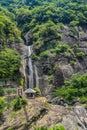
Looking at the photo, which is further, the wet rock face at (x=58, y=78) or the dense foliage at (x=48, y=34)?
the wet rock face at (x=58, y=78)

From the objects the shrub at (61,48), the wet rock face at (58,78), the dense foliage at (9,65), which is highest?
the shrub at (61,48)

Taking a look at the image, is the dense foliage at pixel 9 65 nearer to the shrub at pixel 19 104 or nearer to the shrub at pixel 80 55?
the shrub at pixel 80 55

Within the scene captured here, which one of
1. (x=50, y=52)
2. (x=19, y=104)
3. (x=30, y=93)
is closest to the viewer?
(x=19, y=104)

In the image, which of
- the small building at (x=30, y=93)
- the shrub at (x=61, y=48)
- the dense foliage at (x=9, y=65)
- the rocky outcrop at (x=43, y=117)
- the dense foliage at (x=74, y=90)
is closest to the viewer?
the rocky outcrop at (x=43, y=117)

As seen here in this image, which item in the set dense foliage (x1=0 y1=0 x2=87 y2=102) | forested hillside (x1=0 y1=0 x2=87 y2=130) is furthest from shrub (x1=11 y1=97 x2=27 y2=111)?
dense foliage (x1=0 y1=0 x2=87 y2=102)

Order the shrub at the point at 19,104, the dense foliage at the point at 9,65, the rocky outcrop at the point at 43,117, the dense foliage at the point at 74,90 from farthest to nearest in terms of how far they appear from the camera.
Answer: the dense foliage at the point at 9,65, the dense foliage at the point at 74,90, the shrub at the point at 19,104, the rocky outcrop at the point at 43,117

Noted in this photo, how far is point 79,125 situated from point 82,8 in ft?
134

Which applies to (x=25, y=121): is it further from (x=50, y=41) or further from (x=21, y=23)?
(x=21, y=23)

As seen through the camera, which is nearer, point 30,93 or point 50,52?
point 30,93

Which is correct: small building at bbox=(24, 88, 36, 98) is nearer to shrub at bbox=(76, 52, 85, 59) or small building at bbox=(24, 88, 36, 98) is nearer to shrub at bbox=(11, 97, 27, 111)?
shrub at bbox=(11, 97, 27, 111)

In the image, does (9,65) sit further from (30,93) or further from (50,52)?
(30,93)

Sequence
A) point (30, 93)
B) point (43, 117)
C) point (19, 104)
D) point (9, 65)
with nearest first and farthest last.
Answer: point (43, 117) < point (19, 104) < point (30, 93) < point (9, 65)

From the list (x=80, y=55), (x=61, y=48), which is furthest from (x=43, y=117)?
(x=80, y=55)

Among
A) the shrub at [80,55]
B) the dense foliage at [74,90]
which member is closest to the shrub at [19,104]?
the dense foliage at [74,90]
